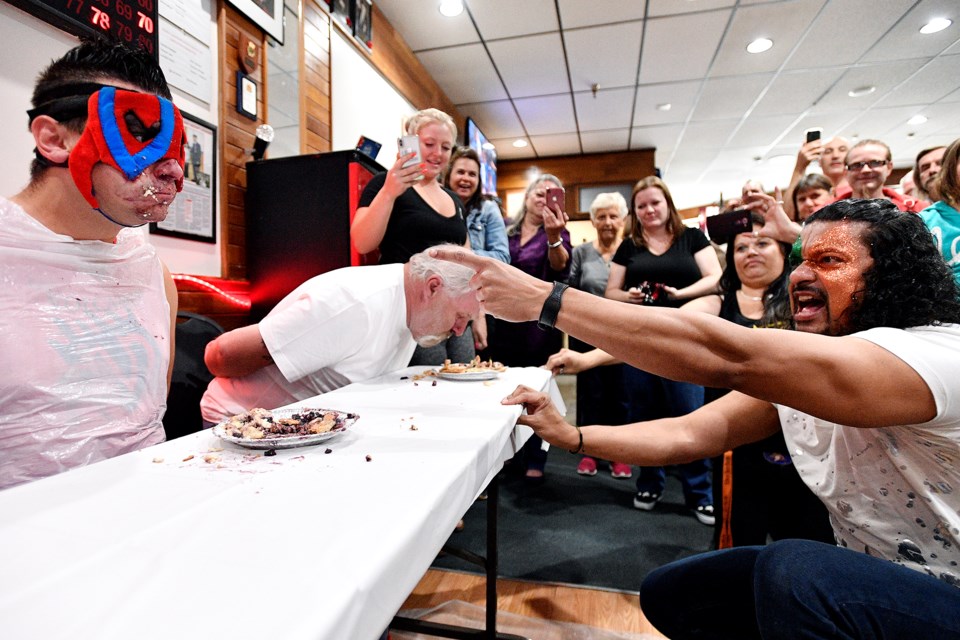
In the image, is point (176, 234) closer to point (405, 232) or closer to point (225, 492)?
point (405, 232)

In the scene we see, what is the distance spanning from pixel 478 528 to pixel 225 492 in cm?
195

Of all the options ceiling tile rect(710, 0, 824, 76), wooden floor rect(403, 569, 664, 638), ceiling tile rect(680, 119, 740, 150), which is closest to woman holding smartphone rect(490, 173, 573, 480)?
wooden floor rect(403, 569, 664, 638)

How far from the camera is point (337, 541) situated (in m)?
0.58

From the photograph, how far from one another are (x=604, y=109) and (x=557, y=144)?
125 cm

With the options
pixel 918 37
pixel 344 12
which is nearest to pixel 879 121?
pixel 918 37

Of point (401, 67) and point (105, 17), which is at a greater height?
point (401, 67)

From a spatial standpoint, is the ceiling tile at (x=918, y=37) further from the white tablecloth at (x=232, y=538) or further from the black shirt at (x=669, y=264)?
the white tablecloth at (x=232, y=538)

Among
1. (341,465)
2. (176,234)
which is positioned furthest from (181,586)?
(176,234)

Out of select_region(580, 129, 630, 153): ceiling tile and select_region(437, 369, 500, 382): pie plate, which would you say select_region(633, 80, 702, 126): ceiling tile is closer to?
select_region(580, 129, 630, 153): ceiling tile

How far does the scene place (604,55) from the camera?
4.68m

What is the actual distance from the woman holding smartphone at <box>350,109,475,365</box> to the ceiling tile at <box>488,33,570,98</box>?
257 centimetres

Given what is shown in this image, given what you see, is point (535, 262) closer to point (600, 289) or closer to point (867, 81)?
point (600, 289)

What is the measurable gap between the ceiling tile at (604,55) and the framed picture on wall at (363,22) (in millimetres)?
1630

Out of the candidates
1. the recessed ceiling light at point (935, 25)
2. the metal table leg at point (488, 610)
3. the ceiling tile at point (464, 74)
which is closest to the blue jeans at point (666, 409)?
the metal table leg at point (488, 610)
